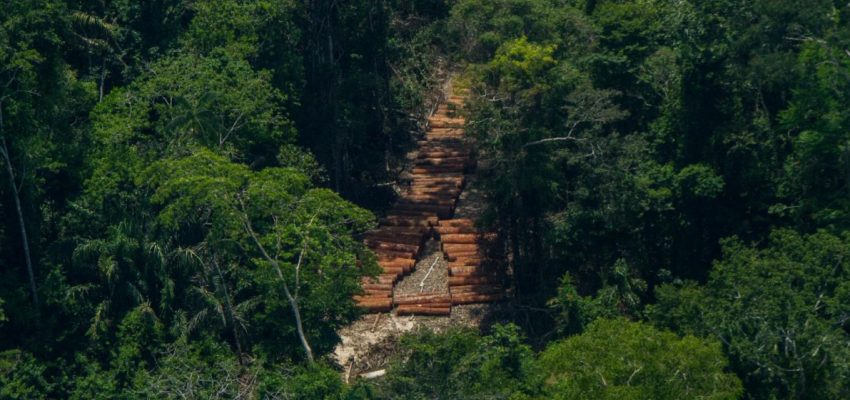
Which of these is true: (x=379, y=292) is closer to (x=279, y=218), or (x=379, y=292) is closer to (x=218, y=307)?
(x=279, y=218)

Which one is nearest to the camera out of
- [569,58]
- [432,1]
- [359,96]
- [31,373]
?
[31,373]

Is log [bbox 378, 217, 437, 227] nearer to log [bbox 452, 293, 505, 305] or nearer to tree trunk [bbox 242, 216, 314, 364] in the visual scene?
log [bbox 452, 293, 505, 305]

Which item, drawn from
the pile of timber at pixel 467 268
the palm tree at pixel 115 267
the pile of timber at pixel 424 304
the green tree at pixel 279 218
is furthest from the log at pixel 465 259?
the palm tree at pixel 115 267

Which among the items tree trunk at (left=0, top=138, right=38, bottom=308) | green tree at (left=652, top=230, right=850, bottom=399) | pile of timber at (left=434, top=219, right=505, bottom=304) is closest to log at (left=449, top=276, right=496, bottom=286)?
pile of timber at (left=434, top=219, right=505, bottom=304)

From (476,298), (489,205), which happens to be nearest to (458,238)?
(489,205)

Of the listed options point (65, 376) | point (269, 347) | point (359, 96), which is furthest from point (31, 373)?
point (359, 96)

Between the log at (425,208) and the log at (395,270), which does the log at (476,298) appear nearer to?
the log at (395,270)

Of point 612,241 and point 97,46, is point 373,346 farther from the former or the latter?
point 97,46
